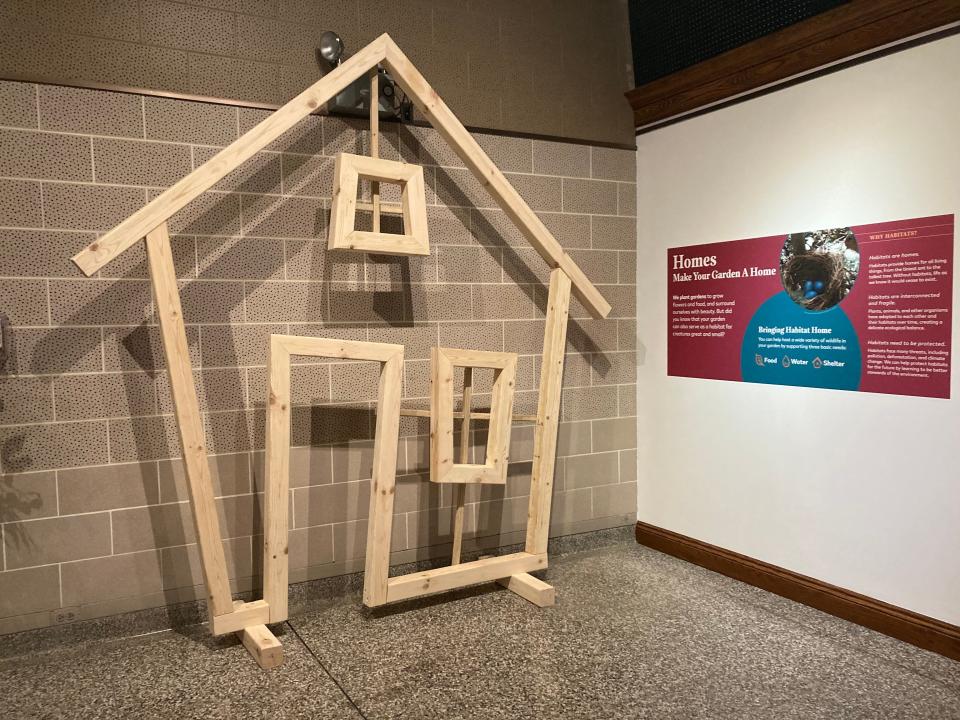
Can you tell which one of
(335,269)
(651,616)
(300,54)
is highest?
(300,54)

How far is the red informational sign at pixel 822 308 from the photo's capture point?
2.57 metres

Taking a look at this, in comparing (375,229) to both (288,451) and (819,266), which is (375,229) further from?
(819,266)

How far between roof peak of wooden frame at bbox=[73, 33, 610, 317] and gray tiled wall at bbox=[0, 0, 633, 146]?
306mm

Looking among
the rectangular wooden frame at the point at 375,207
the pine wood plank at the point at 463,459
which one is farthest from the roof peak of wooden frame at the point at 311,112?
the pine wood plank at the point at 463,459

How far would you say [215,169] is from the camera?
2449 millimetres

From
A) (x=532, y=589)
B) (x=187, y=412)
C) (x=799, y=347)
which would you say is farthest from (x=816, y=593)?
(x=187, y=412)

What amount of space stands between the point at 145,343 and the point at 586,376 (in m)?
1.92

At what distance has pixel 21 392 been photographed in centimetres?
256

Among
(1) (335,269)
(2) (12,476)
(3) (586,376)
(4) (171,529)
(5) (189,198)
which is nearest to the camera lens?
(5) (189,198)

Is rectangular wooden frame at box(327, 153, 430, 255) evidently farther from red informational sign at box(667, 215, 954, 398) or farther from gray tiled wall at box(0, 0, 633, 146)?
red informational sign at box(667, 215, 954, 398)

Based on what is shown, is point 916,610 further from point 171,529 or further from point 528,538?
point 171,529

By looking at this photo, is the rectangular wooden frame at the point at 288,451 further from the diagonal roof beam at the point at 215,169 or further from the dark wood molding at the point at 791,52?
the dark wood molding at the point at 791,52

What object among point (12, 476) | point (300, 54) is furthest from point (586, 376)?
point (12, 476)

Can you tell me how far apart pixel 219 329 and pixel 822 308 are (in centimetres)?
222
